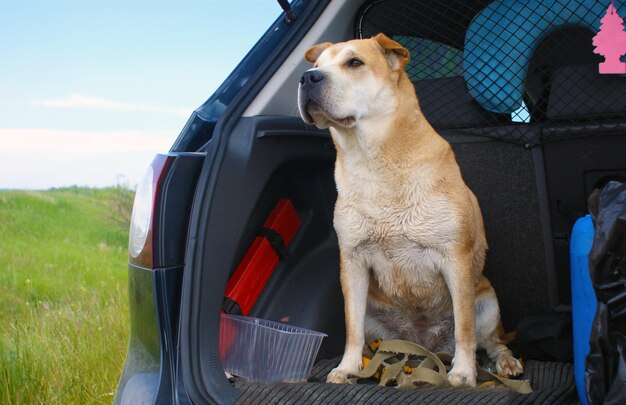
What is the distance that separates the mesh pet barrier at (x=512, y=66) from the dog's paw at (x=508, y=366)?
792mm

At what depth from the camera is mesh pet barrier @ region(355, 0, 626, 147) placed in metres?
2.38

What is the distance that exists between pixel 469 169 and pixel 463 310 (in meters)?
0.65

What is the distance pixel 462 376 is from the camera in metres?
2.11

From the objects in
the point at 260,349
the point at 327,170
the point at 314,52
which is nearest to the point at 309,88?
the point at 314,52

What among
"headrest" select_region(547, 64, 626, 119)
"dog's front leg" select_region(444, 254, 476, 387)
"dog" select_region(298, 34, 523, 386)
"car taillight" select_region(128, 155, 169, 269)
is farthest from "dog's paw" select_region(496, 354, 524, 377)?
"car taillight" select_region(128, 155, 169, 269)

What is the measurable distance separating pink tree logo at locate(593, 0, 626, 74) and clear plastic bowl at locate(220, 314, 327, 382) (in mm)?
1305

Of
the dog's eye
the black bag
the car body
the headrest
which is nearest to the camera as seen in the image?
the black bag

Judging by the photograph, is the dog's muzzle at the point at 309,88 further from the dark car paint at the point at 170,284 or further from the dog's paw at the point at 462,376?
the dog's paw at the point at 462,376

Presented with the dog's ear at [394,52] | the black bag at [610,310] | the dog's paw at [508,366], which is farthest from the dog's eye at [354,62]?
the dog's paw at [508,366]

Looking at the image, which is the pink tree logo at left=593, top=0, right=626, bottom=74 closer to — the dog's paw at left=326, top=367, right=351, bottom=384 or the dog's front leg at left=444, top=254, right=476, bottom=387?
the dog's front leg at left=444, top=254, right=476, bottom=387

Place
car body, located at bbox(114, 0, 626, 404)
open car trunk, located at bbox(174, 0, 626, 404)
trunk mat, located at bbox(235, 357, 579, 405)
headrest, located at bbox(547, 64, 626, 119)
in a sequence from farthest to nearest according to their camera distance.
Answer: headrest, located at bbox(547, 64, 626, 119), open car trunk, located at bbox(174, 0, 626, 404), car body, located at bbox(114, 0, 626, 404), trunk mat, located at bbox(235, 357, 579, 405)

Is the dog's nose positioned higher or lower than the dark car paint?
higher

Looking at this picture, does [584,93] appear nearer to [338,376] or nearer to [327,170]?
[327,170]

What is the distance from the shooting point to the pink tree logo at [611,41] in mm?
2164
